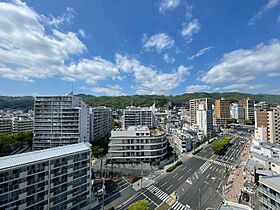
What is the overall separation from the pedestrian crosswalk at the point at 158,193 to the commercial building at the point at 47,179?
14.4 m

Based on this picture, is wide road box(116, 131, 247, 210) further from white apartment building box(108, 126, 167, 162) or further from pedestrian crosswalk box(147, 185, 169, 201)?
white apartment building box(108, 126, 167, 162)

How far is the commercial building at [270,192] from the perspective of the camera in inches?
968

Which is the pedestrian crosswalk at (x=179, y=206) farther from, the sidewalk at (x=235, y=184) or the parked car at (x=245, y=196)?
the parked car at (x=245, y=196)

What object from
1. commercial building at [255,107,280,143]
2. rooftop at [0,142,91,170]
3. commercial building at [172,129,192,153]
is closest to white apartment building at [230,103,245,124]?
commercial building at [255,107,280,143]

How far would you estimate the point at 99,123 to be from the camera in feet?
294

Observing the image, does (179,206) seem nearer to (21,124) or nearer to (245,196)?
(245,196)

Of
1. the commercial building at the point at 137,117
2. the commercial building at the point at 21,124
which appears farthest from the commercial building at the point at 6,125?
the commercial building at the point at 137,117

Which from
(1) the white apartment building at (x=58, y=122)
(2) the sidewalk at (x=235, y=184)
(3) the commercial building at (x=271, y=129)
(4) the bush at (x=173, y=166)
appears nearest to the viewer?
(2) the sidewalk at (x=235, y=184)

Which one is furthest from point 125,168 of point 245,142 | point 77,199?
point 245,142

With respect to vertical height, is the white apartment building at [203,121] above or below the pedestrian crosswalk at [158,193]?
above

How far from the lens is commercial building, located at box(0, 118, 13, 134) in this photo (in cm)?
9612

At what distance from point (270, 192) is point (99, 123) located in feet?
245

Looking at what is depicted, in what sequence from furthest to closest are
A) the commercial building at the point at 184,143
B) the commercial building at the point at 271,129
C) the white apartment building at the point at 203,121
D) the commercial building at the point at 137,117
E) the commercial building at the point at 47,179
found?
the white apartment building at the point at 203,121, the commercial building at the point at 137,117, the commercial building at the point at 271,129, the commercial building at the point at 184,143, the commercial building at the point at 47,179

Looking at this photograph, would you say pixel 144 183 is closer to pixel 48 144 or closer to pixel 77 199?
pixel 77 199
